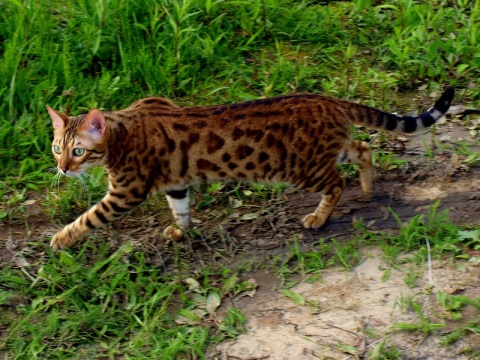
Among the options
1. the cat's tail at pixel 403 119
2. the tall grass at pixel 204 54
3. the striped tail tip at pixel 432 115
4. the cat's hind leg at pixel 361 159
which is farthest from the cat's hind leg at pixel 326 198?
the tall grass at pixel 204 54

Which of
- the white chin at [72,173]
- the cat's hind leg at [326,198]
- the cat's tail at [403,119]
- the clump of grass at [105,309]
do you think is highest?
the cat's tail at [403,119]

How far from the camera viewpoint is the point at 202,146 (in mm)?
5020

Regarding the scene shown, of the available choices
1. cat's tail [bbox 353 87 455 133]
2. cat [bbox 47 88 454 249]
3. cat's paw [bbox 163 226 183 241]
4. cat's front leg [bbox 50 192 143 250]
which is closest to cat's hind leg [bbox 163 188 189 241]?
cat's paw [bbox 163 226 183 241]

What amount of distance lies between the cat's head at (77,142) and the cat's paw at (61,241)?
0.43 meters

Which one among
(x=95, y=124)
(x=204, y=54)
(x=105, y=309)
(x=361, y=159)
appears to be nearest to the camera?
(x=105, y=309)

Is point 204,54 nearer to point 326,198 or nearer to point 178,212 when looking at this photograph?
point 178,212

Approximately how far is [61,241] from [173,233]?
28.8 inches

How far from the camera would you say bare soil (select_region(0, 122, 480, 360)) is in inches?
174

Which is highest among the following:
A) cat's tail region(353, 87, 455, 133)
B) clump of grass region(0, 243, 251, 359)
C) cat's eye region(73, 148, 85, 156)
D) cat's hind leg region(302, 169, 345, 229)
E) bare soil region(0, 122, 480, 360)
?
cat's tail region(353, 87, 455, 133)

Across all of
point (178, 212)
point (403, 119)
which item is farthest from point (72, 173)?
point (403, 119)

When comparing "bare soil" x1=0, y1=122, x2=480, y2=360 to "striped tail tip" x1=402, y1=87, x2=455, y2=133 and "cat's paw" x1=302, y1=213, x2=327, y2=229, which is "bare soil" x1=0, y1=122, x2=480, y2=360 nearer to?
→ "cat's paw" x1=302, y1=213, x2=327, y2=229

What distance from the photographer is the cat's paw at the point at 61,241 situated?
5086 mm

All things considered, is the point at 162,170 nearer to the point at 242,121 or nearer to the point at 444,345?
the point at 242,121

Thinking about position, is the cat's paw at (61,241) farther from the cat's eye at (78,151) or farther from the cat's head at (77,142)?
the cat's eye at (78,151)
